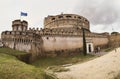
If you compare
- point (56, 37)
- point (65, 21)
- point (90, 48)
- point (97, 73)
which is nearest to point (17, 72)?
point (97, 73)

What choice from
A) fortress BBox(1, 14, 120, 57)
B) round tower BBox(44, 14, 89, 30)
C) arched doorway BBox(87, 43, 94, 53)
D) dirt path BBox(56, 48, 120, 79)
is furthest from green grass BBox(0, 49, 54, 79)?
round tower BBox(44, 14, 89, 30)

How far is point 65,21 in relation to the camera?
201ft

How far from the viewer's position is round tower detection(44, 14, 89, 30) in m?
61.3

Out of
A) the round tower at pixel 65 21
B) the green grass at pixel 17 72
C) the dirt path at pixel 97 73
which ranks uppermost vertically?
the round tower at pixel 65 21

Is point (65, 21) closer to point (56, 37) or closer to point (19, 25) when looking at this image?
point (56, 37)

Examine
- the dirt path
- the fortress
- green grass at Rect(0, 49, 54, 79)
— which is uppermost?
the fortress

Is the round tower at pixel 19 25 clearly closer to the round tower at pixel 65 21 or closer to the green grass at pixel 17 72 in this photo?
the round tower at pixel 65 21

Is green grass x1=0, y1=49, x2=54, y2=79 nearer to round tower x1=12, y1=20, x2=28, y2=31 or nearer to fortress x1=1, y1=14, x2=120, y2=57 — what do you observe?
fortress x1=1, y1=14, x2=120, y2=57

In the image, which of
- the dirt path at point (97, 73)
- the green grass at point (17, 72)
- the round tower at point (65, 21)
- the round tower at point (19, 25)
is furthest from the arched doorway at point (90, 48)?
the green grass at point (17, 72)

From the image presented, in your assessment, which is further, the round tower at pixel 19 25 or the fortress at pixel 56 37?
the round tower at pixel 19 25

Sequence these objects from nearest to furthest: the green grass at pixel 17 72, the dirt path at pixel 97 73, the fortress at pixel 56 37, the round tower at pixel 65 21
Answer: the green grass at pixel 17 72 → the dirt path at pixel 97 73 → the fortress at pixel 56 37 → the round tower at pixel 65 21

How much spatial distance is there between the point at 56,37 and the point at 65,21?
967 cm

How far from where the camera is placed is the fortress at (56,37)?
4788 cm

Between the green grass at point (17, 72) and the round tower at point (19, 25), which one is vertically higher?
the round tower at point (19, 25)
